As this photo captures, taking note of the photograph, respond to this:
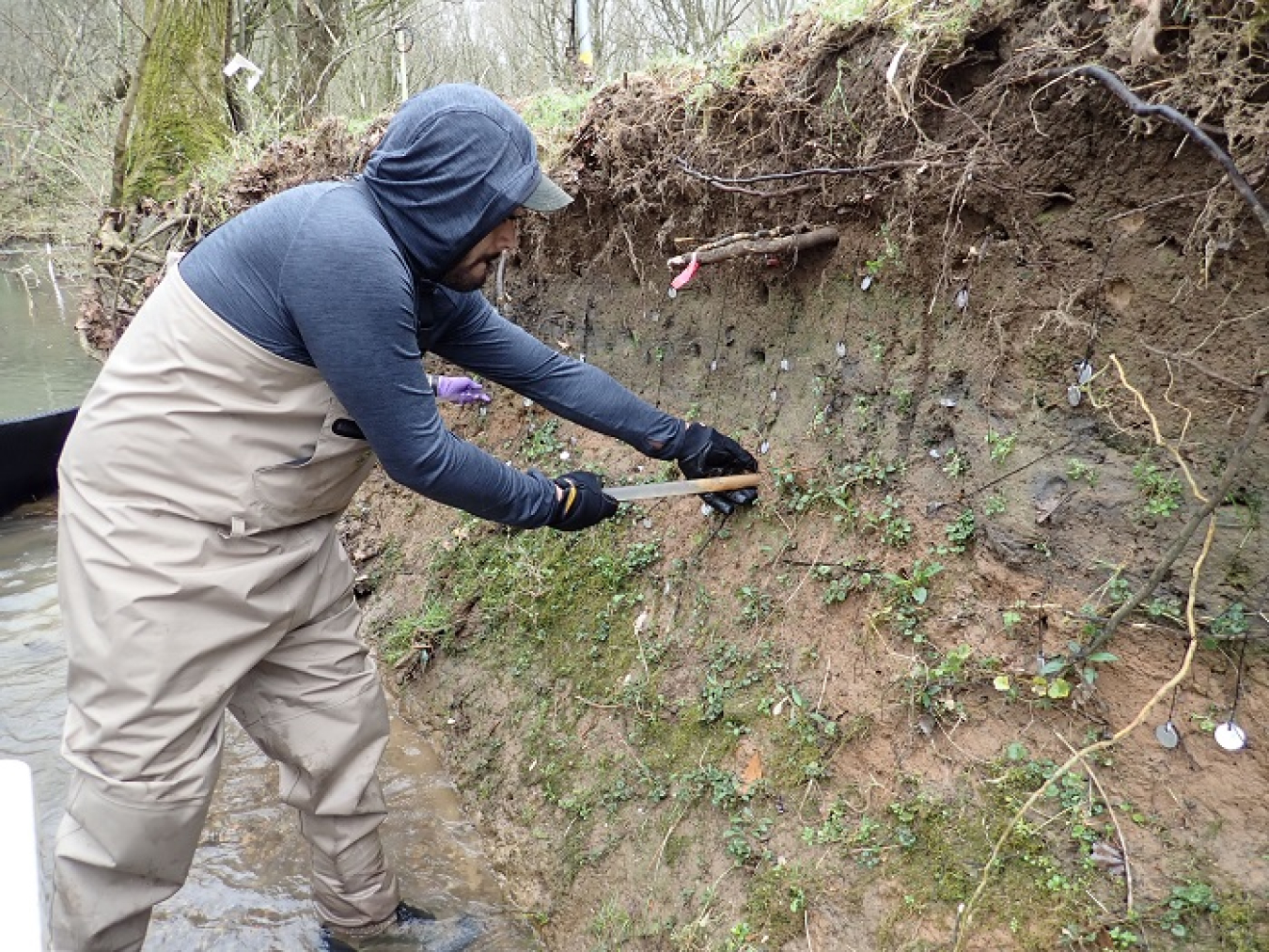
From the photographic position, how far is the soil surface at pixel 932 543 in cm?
193

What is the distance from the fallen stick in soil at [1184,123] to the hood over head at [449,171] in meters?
1.31

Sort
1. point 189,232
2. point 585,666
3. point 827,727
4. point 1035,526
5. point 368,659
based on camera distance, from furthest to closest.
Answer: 1. point 189,232
2. point 585,666
3. point 368,659
4. point 827,727
5. point 1035,526

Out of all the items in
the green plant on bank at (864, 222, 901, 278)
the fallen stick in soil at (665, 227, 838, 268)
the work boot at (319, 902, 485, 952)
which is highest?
the fallen stick in soil at (665, 227, 838, 268)

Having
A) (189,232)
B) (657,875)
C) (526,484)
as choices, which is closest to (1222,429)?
(526,484)

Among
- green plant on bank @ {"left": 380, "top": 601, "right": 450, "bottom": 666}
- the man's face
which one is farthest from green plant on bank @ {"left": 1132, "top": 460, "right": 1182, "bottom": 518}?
green plant on bank @ {"left": 380, "top": 601, "right": 450, "bottom": 666}

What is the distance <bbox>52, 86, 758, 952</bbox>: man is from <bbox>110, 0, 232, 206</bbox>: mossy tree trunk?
740 cm

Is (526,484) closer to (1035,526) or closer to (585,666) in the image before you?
(585,666)

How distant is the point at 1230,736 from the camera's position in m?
1.90

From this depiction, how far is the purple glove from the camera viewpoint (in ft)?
14.3

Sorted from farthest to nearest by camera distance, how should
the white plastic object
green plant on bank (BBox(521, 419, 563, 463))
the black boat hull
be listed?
the black boat hull < green plant on bank (BBox(521, 419, 563, 463)) < the white plastic object

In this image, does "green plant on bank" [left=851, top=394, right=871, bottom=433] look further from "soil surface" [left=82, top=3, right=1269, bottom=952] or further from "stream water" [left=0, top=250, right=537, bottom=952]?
"stream water" [left=0, top=250, right=537, bottom=952]

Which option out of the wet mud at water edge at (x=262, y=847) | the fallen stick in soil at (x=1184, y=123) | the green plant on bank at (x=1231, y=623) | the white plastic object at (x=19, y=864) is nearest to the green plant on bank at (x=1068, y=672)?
the green plant on bank at (x=1231, y=623)

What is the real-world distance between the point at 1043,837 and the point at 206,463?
2218 millimetres

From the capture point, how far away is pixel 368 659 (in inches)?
107
